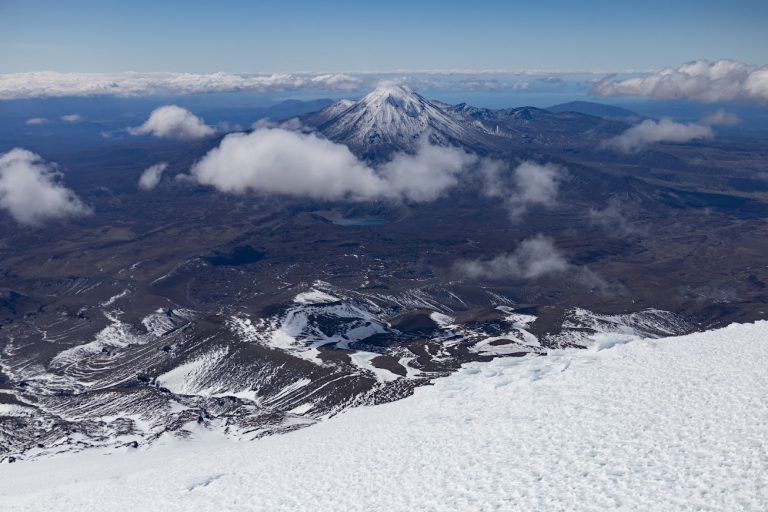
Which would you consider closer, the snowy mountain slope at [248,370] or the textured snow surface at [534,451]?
the textured snow surface at [534,451]

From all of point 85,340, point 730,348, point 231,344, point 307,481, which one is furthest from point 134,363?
point 730,348

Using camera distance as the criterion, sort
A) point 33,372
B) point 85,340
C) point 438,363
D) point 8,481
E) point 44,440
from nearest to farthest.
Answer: point 8,481, point 44,440, point 438,363, point 33,372, point 85,340

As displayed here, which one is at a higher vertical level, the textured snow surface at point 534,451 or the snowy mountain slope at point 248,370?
the textured snow surface at point 534,451

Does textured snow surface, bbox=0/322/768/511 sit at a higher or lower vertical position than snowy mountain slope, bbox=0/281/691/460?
higher

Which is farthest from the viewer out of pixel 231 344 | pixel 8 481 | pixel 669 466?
pixel 231 344

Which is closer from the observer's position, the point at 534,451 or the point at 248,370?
the point at 534,451

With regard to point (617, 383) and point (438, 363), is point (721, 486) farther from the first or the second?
point (438, 363)

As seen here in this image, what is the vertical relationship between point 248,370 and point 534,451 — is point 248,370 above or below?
below

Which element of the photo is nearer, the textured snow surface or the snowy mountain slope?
the textured snow surface
